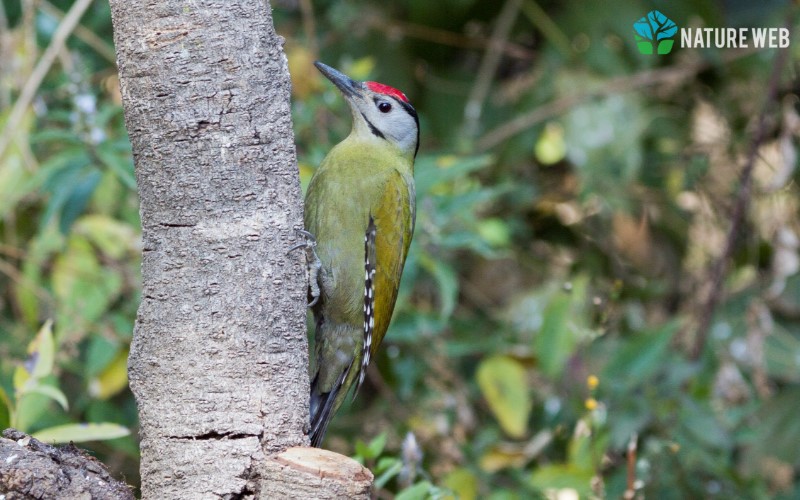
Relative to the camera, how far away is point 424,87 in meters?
5.05

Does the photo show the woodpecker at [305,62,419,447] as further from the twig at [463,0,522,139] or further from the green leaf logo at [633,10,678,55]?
the green leaf logo at [633,10,678,55]

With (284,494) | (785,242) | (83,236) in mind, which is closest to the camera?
(284,494)

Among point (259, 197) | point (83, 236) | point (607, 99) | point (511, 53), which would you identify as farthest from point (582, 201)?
point (259, 197)

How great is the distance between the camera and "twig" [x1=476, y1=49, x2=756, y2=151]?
4.60 meters

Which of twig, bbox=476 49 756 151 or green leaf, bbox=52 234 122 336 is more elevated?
twig, bbox=476 49 756 151

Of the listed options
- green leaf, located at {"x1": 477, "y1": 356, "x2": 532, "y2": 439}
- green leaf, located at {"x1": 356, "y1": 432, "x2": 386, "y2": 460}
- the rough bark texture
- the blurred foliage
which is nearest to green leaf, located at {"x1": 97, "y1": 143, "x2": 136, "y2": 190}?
the blurred foliage

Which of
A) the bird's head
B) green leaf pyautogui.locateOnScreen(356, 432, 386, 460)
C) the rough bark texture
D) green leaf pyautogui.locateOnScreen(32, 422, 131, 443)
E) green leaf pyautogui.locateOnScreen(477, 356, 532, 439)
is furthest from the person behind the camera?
green leaf pyautogui.locateOnScreen(477, 356, 532, 439)

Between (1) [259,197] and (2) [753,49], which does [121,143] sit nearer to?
(1) [259,197]

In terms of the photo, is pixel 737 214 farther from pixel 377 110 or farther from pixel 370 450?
pixel 370 450

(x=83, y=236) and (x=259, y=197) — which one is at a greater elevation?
(x=259, y=197)

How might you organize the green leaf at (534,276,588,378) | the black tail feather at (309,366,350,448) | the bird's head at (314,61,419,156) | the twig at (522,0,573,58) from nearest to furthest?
the black tail feather at (309,366,350,448)
the bird's head at (314,61,419,156)
the green leaf at (534,276,588,378)
the twig at (522,0,573,58)

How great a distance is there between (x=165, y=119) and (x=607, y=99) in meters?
3.24

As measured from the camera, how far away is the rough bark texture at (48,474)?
5.41 feet

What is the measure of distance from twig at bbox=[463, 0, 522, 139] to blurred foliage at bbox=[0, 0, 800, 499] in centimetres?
2
